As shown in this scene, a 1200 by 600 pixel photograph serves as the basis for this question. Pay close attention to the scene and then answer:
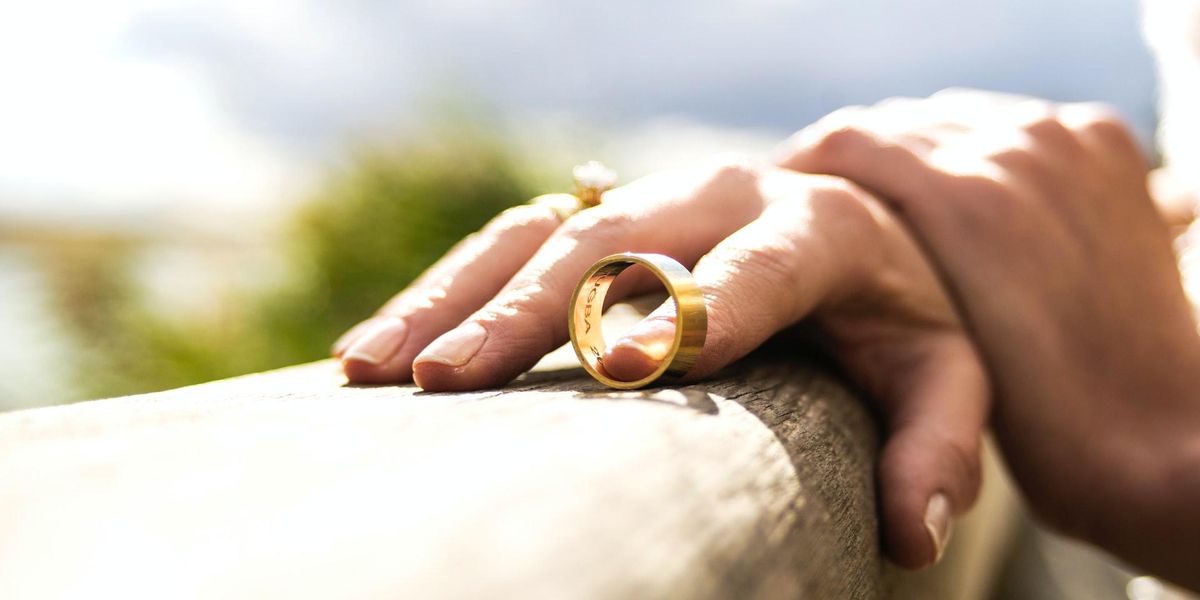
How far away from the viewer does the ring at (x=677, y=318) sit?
25.1 inches

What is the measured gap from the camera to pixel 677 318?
0.65 m

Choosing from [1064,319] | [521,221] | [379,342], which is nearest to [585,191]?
[521,221]

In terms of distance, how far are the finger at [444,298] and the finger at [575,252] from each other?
4.1 inches

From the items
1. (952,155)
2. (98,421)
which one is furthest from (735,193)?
(98,421)

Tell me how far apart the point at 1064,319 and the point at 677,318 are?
0.78 m

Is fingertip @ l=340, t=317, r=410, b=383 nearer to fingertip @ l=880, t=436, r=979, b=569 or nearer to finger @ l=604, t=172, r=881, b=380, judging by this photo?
finger @ l=604, t=172, r=881, b=380

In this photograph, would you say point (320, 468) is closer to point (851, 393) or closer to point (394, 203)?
point (851, 393)

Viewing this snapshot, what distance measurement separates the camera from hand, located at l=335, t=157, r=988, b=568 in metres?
0.75

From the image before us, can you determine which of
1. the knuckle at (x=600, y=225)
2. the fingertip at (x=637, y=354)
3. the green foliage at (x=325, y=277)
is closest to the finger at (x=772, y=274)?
the fingertip at (x=637, y=354)

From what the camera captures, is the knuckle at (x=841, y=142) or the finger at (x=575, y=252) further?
the knuckle at (x=841, y=142)

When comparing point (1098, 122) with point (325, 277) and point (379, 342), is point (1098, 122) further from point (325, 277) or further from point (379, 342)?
point (325, 277)

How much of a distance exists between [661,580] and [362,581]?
0.10m

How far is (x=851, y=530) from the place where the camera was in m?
0.58

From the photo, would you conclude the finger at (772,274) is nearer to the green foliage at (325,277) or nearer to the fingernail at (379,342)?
the fingernail at (379,342)
